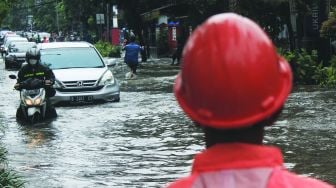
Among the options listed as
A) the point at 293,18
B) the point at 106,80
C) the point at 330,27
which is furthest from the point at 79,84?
the point at 293,18

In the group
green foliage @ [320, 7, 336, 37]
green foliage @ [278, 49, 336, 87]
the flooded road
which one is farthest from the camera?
green foliage @ [278, 49, 336, 87]

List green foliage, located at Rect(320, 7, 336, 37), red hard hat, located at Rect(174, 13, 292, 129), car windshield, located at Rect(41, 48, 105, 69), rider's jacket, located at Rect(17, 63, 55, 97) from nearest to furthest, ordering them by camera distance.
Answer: red hard hat, located at Rect(174, 13, 292, 129)
rider's jacket, located at Rect(17, 63, 55, 97)
car windshield, located at Rect(41, 48, 105, 69)
green foliage, located at Rect(320, 7, 336, 37)

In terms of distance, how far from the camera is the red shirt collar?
1.79 m

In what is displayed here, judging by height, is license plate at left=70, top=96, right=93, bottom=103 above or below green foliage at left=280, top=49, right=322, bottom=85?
below

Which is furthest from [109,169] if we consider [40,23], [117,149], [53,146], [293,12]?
[40,23]

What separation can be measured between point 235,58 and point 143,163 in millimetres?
7489

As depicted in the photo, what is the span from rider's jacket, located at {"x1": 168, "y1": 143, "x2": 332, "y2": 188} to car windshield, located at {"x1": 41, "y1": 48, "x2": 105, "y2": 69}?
16119 millimetres

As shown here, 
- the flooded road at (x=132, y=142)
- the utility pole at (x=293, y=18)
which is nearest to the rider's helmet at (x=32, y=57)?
the flooded road at (x=132, y=142)

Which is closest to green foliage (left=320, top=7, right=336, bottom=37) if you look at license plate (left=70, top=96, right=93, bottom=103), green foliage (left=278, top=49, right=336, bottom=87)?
green foliage (left=278, top=49, right=336, bottom=87)

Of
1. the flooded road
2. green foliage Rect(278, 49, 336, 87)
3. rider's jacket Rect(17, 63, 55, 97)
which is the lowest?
the flooded road

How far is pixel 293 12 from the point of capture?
23.8 meters

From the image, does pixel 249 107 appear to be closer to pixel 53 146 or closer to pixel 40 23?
pixel 53 146

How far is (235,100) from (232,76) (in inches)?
2.5

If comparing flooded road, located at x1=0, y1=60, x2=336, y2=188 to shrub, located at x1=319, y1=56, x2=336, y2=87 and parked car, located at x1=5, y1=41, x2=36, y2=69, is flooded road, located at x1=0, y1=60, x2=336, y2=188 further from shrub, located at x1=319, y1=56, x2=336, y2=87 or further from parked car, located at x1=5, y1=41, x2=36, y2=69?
parked car, located at x1=5, y1=41, x2=36, y2=69
